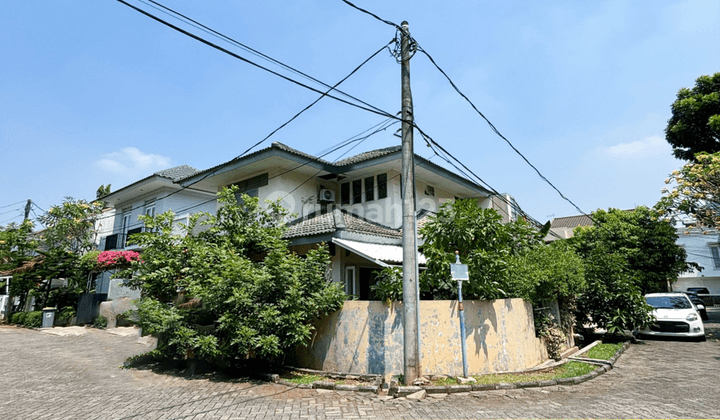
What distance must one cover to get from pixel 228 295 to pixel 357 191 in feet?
27.9

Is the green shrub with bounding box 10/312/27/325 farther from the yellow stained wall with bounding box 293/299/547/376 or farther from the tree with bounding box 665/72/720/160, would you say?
the tree with bounding box 665/72/720/160

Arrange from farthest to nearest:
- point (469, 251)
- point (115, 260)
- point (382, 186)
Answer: point (115, 260), point (382, 186), point (469, 251)

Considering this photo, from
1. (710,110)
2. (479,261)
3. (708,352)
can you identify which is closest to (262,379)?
(479,261)

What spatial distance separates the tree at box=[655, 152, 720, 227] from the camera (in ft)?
39.4

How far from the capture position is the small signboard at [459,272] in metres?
7.71

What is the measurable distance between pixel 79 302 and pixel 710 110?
30.8 meters

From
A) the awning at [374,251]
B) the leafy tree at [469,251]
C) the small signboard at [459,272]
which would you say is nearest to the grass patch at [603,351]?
the leafy tree at [469,251]

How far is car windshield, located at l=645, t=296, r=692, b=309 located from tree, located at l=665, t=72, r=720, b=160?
21.7 ft

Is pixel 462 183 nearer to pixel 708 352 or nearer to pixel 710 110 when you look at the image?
pixel 708 352

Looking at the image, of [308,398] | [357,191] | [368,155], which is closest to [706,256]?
[368,155]

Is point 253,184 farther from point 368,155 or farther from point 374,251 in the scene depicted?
point 374,251

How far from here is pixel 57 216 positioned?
2366 cm

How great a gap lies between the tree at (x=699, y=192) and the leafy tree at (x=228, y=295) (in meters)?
12.0

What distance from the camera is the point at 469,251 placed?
8984 mm
